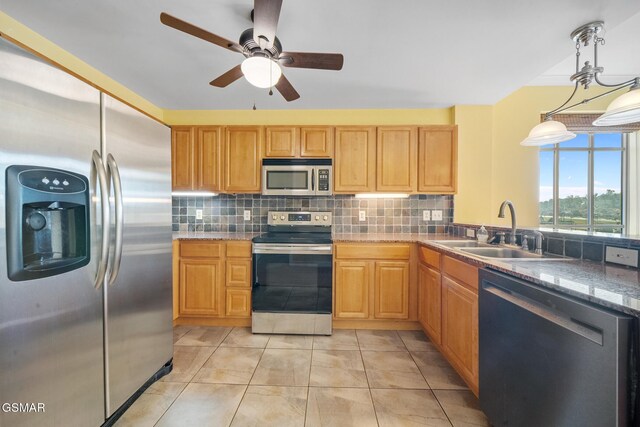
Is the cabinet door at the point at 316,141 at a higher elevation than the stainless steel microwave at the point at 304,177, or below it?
higher

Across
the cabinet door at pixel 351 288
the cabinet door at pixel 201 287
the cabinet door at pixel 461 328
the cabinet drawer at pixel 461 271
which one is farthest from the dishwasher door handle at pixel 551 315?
the cabinet door at pixel 201 287

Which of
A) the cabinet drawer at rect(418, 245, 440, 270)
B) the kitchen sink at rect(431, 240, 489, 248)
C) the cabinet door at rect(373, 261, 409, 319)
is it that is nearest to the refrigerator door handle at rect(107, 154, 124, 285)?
the cabinet door at rect(373, 261, 409, 319)

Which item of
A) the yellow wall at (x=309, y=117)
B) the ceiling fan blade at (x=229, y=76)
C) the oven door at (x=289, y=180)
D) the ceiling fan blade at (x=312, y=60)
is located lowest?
the oven door at (x=289, y=180)

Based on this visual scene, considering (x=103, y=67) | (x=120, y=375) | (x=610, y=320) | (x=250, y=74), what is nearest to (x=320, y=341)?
(x=120, y=375)

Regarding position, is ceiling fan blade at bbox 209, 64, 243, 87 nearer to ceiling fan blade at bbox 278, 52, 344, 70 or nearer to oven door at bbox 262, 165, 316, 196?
ceiling fan blade at bbox 278, 52, 344, 70

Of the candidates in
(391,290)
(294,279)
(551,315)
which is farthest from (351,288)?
(551,315)

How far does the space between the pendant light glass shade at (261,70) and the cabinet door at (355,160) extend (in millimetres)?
1426

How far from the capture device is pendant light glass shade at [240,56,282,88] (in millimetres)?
1480

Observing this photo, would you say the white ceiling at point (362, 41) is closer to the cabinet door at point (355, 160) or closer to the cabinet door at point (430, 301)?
the cabinet door at point (355, 160)

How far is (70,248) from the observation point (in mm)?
1156

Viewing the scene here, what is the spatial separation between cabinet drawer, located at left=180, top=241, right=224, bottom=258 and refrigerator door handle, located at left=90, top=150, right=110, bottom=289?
1.38m

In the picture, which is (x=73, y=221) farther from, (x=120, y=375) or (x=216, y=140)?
(x=216, y=140)

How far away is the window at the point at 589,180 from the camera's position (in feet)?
11.9

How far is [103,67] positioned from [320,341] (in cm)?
313
